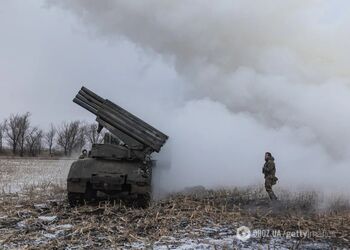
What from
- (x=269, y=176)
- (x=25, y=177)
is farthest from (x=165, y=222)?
(x=25, y=177)

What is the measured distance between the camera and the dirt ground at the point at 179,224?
26.5 feet

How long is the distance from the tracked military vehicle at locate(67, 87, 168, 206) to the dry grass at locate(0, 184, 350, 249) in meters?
0.37

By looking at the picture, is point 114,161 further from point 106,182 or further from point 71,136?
point 71,136

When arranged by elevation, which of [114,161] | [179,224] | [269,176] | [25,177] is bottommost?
[179,224]

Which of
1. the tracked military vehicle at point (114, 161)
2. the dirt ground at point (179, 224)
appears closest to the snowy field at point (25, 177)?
the dirt ground at point (179, 224)

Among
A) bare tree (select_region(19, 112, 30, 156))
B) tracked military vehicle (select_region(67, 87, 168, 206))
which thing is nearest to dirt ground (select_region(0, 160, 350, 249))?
tracked military vehicle (select_region(67, 87, 168, 206))

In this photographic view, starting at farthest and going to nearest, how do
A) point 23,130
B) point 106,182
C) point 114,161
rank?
point 23,130
point 114,161
point 106,182

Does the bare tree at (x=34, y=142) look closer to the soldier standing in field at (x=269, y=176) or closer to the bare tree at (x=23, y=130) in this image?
the bare tree at (x=23, y=130)

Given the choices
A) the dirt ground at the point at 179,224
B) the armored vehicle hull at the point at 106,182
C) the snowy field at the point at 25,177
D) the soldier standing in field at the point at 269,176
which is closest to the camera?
the dirt ground at the point at 179,224

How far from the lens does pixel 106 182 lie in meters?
11.7

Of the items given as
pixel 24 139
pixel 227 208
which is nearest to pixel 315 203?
pixel 227 208

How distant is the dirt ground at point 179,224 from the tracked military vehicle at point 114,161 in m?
0.37

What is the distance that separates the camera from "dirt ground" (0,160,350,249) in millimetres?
8086

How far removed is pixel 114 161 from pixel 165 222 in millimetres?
3015
